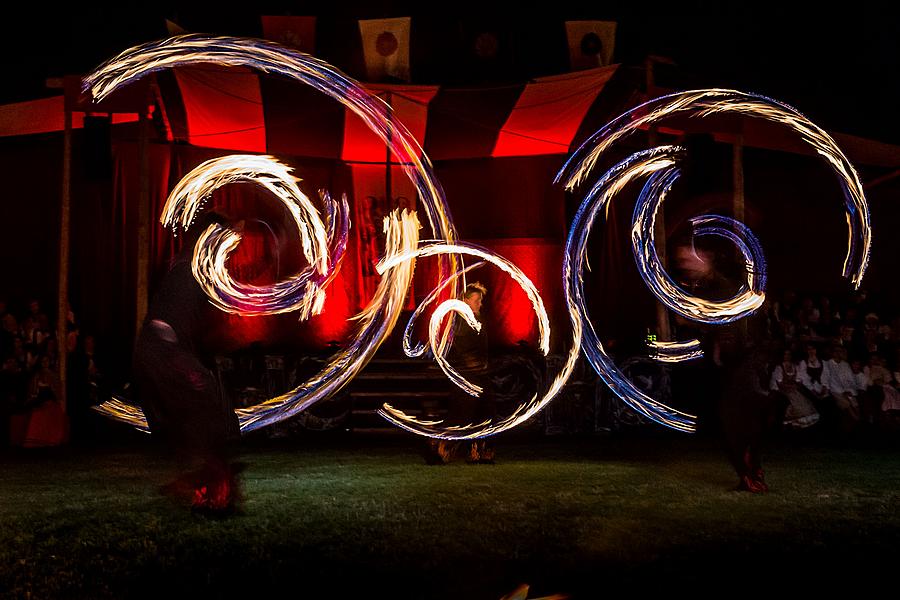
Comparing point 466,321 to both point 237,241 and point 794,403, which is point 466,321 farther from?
point 794,403

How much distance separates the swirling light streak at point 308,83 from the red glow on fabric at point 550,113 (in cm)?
241

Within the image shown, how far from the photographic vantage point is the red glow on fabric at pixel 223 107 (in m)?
11.4

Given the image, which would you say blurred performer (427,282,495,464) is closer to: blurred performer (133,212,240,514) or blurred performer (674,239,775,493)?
blurred performer (674,239,775,493)

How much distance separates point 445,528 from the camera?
5.60 meters

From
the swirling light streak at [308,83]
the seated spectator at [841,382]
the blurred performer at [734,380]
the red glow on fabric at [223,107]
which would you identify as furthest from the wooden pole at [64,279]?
the seated spectator at [841,382]

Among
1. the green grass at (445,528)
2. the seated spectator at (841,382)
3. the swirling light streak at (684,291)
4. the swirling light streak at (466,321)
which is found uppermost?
the swirling light streak at (684,291)

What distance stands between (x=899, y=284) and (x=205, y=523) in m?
13.2

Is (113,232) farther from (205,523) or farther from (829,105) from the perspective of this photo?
(829,105)

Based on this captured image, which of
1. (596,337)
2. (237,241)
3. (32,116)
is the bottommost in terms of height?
(596,337)

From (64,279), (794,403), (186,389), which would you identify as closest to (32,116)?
(64,279)

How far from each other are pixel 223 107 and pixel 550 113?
4.30m

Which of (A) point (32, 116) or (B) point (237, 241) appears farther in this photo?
(A) point (32, 116)

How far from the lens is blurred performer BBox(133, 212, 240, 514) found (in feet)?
18.9

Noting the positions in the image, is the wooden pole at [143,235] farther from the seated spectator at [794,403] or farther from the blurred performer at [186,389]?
the seated spectator at [794,403]
